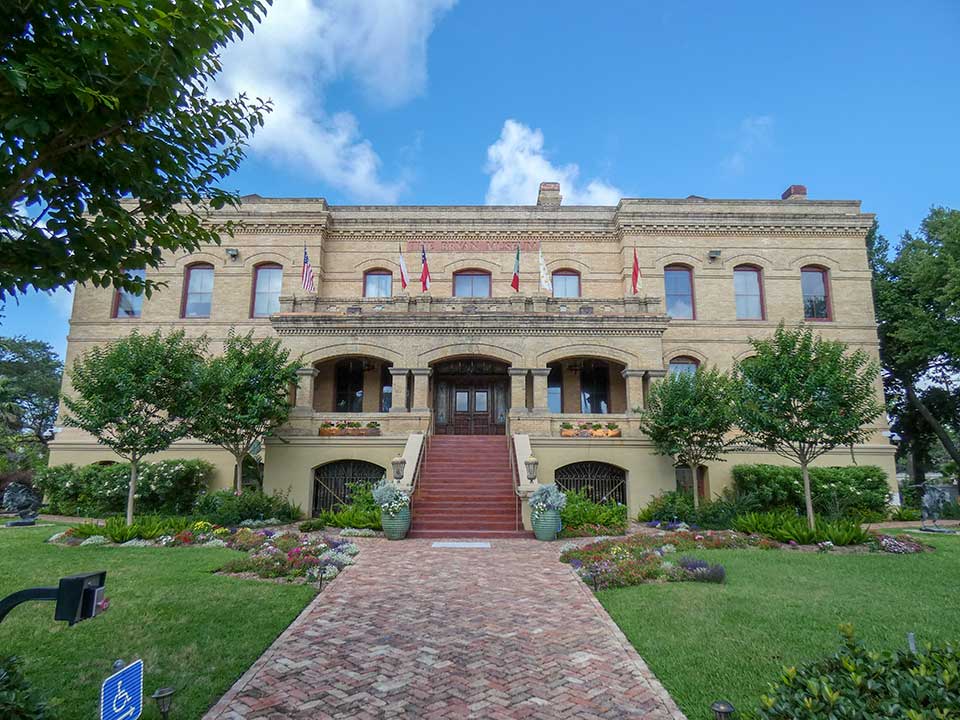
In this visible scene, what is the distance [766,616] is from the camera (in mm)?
7492

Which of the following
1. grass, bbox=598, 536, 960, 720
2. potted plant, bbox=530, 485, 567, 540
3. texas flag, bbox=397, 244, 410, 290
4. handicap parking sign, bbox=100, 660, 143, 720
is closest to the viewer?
handicap parking sign, bbox=100, 660, 143, 720

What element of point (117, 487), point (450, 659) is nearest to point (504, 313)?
point (117, 487)

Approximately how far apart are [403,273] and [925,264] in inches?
845

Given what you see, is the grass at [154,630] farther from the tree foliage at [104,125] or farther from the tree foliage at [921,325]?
the tree foliage at [921,325]

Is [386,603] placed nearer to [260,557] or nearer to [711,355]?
[260,557]

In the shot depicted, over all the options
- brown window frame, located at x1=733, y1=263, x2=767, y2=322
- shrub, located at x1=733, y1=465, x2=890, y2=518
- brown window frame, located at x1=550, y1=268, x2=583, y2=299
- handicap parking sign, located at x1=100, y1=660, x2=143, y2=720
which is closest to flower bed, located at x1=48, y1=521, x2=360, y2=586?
handicap parking sign, located at x1=100, y1=660, x2=143, y2=720

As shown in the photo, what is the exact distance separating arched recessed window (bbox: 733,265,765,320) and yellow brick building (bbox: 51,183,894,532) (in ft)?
0.22

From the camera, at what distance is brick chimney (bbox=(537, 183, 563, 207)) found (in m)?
28.3

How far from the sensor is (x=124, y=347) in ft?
52.3

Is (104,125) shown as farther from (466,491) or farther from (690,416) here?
(690,416)

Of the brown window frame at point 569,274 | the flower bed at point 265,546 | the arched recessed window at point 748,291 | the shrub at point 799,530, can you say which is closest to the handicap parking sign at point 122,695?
the flower bed at point 265,546

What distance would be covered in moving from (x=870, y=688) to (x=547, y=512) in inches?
444

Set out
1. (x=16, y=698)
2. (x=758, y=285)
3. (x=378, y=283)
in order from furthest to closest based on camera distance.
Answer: (x=378, y=283), (x=758, y=285), (x=16, y=698)

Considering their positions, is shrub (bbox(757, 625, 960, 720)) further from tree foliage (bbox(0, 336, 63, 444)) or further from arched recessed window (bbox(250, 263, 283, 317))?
tree foliage (bbox(0, 336, 63, 444))
